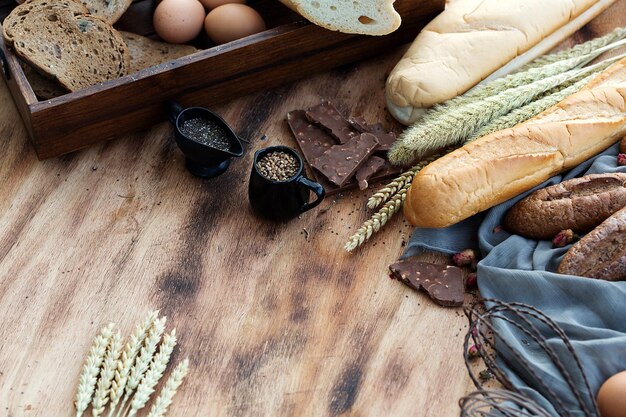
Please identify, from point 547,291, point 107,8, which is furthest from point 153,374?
point 107,8

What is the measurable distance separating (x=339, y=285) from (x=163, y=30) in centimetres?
107

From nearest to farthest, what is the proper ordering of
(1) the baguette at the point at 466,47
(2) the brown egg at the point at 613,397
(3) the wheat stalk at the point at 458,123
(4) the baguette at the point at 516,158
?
(2) the brown egg at the point at 613,397 → (4) the baguette at the point at 516,158 → (3) the wheat stalk at the point at 458,123 → (1) the baguette at the point at 466,47

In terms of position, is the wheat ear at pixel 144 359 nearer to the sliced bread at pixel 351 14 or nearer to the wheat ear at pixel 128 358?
the wheat ear at pixel 128 358

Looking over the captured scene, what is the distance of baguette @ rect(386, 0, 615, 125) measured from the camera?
107 inches

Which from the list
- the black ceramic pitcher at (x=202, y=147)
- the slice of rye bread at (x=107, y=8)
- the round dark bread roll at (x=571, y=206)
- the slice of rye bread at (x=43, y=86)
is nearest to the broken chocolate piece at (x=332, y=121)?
the black ceramic pitcher at (x=202, y=147)

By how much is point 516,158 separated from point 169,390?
123cm

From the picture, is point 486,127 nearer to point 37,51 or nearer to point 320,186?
point 320,186

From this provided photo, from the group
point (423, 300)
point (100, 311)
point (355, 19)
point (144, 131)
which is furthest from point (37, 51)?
point (423, 300)

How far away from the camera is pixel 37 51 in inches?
102

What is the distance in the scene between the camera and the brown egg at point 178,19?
276 cm

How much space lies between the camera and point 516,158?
247 cm

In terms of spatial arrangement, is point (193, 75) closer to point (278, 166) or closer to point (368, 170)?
point (278, 166)

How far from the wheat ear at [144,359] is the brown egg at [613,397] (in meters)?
1.22

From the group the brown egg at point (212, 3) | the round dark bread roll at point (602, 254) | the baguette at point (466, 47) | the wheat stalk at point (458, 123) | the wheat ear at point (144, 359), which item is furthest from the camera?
the brown egg at point (212, 3)
